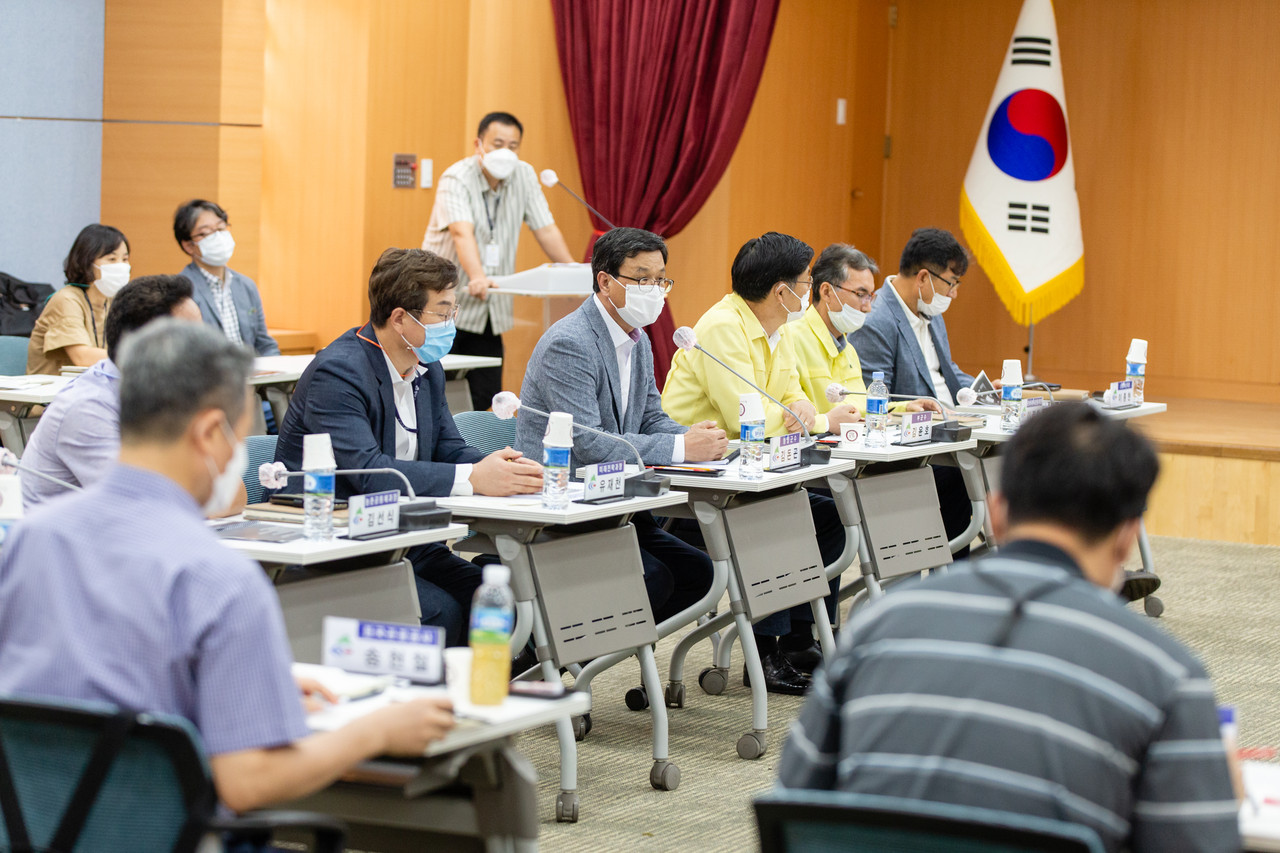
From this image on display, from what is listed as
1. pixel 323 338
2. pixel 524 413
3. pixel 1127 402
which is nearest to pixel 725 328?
pixel 524 413

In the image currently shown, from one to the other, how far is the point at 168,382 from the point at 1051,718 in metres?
0.97

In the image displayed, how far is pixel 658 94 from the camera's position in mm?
7320

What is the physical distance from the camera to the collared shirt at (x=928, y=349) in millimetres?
5266

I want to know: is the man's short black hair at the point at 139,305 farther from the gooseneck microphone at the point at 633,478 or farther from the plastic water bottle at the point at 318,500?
the gooseneck microphone at the point at 633,478

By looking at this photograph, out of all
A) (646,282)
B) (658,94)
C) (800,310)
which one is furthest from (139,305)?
(658,94)

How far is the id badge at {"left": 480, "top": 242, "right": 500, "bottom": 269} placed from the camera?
6.49 meters

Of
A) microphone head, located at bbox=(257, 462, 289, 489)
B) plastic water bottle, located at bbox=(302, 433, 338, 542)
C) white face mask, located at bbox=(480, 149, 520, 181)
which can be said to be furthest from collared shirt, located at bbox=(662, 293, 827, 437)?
white face mask, located at bbox=(480, 149, 520, 181)

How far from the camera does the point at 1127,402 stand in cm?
556

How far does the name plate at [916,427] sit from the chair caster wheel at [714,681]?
0.87 meters

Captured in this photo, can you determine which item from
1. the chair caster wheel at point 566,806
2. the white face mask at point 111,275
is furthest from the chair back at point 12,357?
the chair caster wheel at point 566,806

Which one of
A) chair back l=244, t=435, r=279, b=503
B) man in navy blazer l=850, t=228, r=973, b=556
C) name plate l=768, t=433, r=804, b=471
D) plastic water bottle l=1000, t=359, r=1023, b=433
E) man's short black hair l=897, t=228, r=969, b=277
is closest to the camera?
chair back l=244, t=435, r=279, b=503

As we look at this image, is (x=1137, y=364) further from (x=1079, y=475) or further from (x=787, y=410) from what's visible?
(x=1079, y=475)

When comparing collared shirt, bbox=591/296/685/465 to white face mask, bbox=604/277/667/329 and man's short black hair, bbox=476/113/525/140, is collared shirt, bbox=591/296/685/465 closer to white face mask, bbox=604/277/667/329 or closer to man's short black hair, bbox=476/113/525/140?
white face mask, bbox=604/277/667/329

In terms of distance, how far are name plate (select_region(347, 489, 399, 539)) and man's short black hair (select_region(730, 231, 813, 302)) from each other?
1742mm
